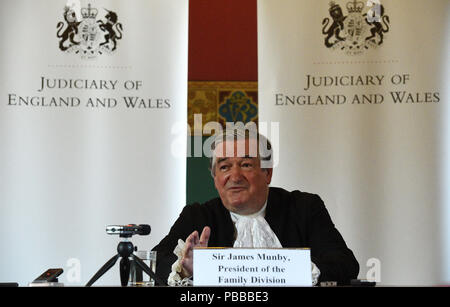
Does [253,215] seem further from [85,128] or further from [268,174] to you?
[85,128]

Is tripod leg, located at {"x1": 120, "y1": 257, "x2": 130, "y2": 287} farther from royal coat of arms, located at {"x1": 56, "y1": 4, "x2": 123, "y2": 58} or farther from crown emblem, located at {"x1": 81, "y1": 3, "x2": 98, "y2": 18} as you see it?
crown emblem, located at {"x1": 81, "y1": 3, "x2": 98, "y2": 18}

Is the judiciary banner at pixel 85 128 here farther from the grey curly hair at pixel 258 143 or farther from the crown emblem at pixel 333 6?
the crown emblem at pixel 333 6

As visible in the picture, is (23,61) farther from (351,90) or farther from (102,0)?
(351,90)

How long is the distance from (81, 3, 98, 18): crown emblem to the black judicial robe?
4.72ft

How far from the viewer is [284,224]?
372 cm

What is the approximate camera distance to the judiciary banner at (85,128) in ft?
13.1

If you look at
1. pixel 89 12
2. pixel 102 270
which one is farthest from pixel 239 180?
pixel 102 270

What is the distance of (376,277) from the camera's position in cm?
394

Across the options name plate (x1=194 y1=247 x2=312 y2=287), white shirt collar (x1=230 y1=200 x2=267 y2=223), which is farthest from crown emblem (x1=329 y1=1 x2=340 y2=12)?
name plate (x1=194 y1=247 x2=312 y2=287)

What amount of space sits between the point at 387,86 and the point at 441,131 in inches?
17.4

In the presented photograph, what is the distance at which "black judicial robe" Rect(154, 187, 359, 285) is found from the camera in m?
3.57

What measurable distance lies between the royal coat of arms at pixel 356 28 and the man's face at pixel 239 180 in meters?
0.92


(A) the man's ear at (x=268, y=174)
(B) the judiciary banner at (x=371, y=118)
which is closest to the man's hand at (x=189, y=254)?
(A) the man's ear at (x=268, y=174)
